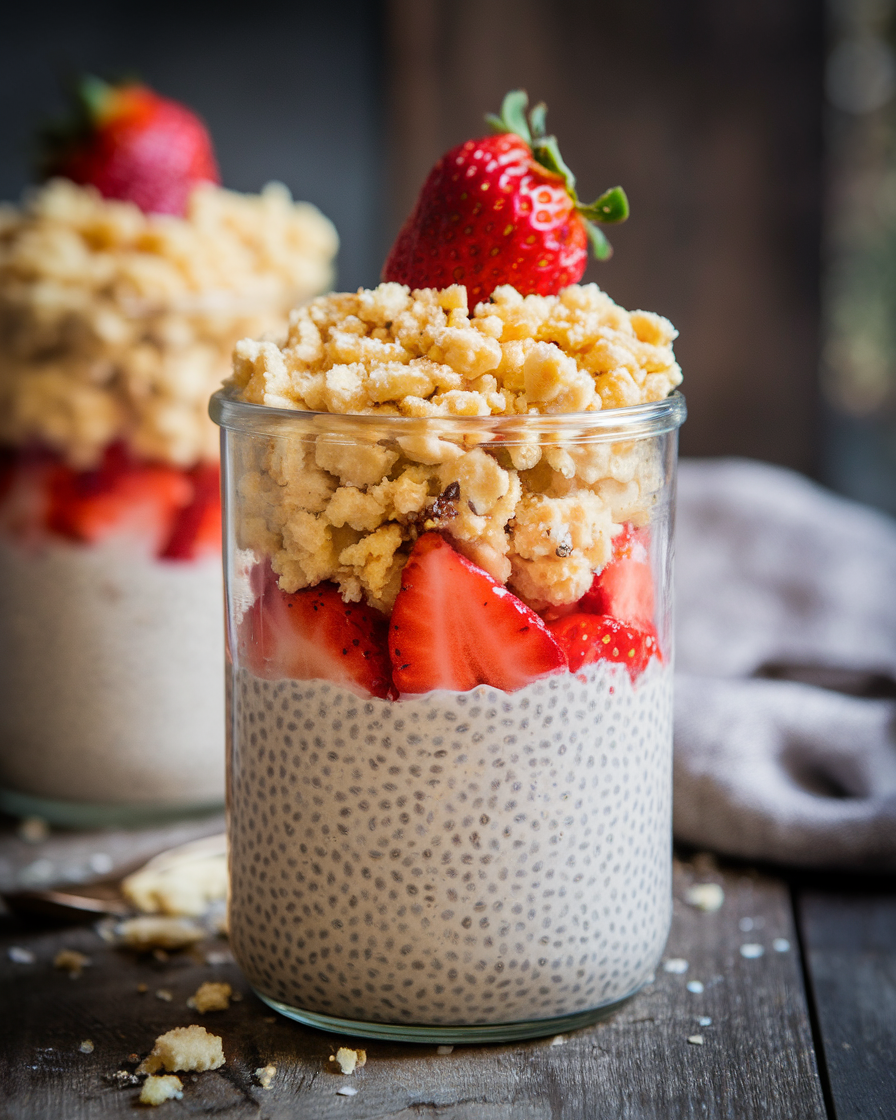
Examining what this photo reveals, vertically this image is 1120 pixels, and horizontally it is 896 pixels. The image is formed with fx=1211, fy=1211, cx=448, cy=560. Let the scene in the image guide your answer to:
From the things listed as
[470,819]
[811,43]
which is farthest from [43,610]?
[811,43]

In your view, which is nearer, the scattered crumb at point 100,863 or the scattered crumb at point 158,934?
the scattered crumb at point 158,934

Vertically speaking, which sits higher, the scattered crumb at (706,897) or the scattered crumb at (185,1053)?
the scattered crumb at (185,1053)

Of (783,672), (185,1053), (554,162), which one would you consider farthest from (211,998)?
(783,672)

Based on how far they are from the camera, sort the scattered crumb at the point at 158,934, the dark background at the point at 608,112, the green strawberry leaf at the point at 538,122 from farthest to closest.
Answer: the dark background at the point at 608,112, the scattered crumb at the point at 158,934, the green strawberry leaf at the point at 538,122

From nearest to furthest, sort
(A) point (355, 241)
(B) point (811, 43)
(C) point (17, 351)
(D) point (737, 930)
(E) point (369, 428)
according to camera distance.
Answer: (E) point (369, 428) < (D) point (737, 930) < (C) point (17, 351) < (B) point (811, 43) < (A) point (355, 241)

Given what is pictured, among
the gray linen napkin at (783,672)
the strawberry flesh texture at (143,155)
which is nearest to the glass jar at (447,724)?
the gray linen napkin at (783,672)

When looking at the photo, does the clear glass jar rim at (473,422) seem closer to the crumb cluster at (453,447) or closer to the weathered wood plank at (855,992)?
the crumb cluster at (453,447)

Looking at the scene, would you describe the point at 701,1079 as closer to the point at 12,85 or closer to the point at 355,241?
the point at 355,241

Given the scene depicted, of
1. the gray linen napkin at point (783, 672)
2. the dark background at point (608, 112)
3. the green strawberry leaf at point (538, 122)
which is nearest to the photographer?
the green strawberry leaf at point (538, 122)
